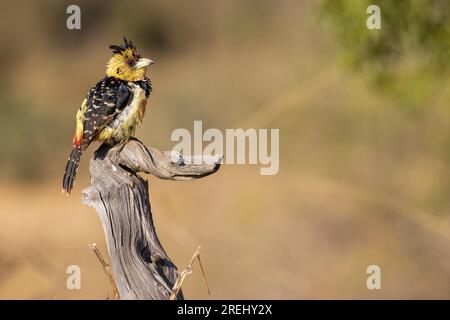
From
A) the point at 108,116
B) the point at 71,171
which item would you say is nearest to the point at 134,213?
the point at 71,171

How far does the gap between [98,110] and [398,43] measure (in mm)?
4473

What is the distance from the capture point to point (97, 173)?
539 centimetres

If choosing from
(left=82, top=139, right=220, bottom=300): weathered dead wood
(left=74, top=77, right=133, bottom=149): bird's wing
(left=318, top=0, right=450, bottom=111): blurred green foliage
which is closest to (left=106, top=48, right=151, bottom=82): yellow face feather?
(left=74, top=77, right=133, bottom=149): bird's wing

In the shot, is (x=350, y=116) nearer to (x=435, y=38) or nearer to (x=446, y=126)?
(x=446, y=126)

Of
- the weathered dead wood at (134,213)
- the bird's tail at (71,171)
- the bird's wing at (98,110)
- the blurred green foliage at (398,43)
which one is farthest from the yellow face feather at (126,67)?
the blurred green foliage at (398,43)

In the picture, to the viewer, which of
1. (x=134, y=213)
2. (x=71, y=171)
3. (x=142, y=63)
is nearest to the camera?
(x=134, y=213)

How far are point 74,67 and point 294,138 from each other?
6286mm

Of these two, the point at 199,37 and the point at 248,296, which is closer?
the point at 248,296

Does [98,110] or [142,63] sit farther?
[142,63]

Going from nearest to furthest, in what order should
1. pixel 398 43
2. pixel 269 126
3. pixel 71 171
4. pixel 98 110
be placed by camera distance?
pixel 71 171, pixel 98 110, pixel 398 43, pixel 269 126

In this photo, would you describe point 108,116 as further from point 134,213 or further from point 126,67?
point 134,213

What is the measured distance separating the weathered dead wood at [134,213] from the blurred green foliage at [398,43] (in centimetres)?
421

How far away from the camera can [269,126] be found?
14.4 m
